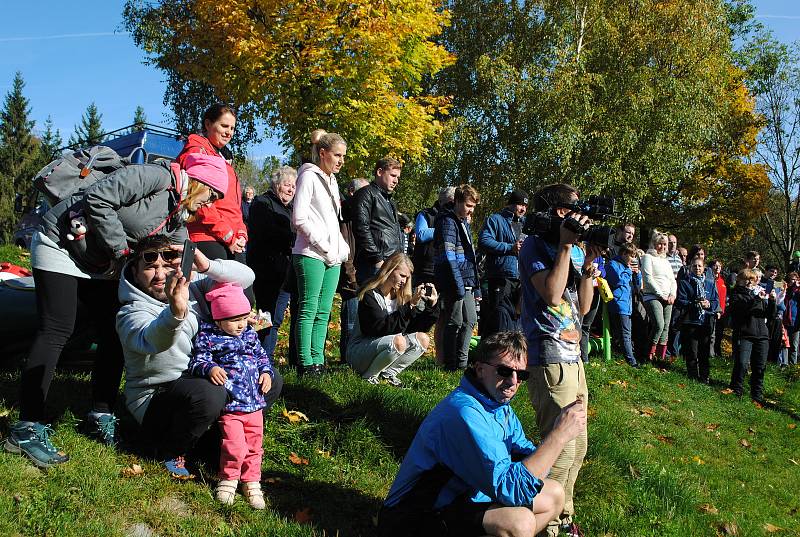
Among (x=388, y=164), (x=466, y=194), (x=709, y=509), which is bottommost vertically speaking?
(x=709, y=509)

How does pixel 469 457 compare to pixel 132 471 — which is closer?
pixel 469 457

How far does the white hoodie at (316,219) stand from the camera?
5.95m

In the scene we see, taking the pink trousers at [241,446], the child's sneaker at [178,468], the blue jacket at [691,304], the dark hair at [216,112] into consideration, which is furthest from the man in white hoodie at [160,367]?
the blue jacket at [691,304]

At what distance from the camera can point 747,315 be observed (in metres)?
10.9

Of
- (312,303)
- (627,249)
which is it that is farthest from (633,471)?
(627,249)

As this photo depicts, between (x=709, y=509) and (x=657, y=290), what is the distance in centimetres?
609

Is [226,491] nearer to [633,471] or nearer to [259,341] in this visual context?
[259,341]

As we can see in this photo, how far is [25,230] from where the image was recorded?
433 cm

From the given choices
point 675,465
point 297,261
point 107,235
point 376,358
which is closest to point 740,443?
point 675,465

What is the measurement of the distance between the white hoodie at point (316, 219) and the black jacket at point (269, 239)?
86 cm

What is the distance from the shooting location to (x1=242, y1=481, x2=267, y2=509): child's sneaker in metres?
4.20

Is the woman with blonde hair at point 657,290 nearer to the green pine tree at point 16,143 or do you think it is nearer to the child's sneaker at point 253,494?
the child's sneaker at point 253,494

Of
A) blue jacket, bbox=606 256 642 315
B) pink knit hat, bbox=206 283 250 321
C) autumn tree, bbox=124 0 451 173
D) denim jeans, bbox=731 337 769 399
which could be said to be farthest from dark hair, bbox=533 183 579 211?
autumn tree, bbox=124 0 451 173

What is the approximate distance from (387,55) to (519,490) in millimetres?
14516
